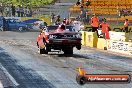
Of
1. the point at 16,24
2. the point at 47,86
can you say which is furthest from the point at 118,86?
the point at 16,24

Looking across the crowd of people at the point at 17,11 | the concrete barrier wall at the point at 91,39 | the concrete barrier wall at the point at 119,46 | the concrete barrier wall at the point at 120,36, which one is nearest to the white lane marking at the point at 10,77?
the concrete barrier wall at the point at 119,46

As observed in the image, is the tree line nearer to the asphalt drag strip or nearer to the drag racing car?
the drag racing car

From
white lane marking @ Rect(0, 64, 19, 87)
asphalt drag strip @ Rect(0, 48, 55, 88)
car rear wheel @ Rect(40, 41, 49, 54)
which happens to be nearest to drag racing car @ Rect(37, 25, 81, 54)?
car rear wheel @ Rect(40, 41, 49, 54)

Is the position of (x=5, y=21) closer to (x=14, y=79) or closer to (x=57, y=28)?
(x=57, y=28)

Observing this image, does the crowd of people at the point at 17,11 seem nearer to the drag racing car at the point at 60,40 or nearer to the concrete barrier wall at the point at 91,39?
the concrete barrier wall at the point at 91,39

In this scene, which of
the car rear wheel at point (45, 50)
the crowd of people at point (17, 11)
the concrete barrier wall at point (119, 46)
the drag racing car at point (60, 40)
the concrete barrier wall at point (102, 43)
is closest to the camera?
the drag racing car at point (60, 40)

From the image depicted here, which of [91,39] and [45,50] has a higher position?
[45,50]

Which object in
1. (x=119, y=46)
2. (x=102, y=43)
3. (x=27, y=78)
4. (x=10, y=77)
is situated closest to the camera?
(x=27, y=78)

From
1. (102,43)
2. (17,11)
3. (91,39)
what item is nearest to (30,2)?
(17,11)

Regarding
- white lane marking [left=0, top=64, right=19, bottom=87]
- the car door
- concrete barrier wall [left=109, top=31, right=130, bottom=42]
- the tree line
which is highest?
white lane marking [left=0, top=64, right=19, bottom=87]

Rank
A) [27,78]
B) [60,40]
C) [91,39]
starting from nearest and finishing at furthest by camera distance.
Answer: [27,78] → [60,40] → [91,39]

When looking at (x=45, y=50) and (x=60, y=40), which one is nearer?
(x=60, y=40)

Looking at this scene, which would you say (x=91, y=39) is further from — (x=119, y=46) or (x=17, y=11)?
(x=17, y=11)

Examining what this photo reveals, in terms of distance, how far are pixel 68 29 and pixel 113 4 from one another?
36.4 metres
